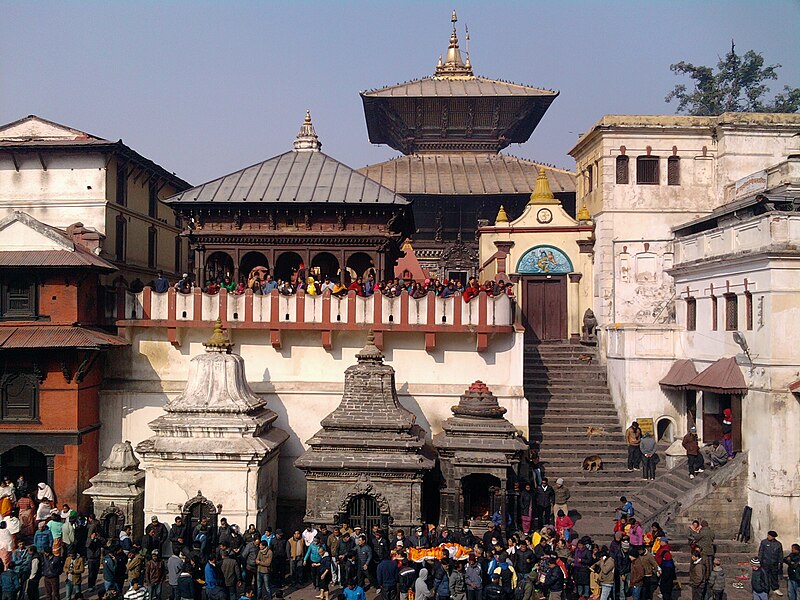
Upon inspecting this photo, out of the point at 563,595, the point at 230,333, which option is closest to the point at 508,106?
the point at 230,333

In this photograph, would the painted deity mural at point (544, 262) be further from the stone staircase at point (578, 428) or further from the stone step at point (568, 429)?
the stone step at point (568, 429)

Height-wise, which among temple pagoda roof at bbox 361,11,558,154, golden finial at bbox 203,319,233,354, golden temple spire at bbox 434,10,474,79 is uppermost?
golden temple spire at bbox 434,10,474,79

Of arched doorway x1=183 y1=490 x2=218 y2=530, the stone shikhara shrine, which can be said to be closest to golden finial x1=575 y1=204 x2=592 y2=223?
the stone shikhara shrine

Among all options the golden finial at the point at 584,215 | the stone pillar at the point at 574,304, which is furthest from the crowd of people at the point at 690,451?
the golden finial at the point at 584,215

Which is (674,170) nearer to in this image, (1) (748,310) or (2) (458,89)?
(1) (748,310)

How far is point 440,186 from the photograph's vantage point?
1267 inches

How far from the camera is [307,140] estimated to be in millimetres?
27031

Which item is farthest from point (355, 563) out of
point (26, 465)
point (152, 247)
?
point (152, 247)

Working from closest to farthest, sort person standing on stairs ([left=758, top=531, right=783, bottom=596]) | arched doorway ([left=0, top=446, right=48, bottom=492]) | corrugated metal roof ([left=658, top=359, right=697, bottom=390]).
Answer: person standing on stairs ([left=758, top=531, right=783, bottom=596]), arched doorway ([left=0, top=446, right=48, bottom=492]), corrugated metal roof ([left=658, top=359, right=697, bottom=390])

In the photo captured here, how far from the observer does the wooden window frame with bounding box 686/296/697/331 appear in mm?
23578

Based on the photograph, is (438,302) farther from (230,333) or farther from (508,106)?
(508,106)

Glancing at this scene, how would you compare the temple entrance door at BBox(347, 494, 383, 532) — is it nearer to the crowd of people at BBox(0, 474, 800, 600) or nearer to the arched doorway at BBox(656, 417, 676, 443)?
the crowd of people at BBox(0, 474, 800, 600)

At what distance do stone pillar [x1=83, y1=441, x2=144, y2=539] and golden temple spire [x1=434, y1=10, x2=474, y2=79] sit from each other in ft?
81.2

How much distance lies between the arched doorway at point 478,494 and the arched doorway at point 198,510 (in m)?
5.90
